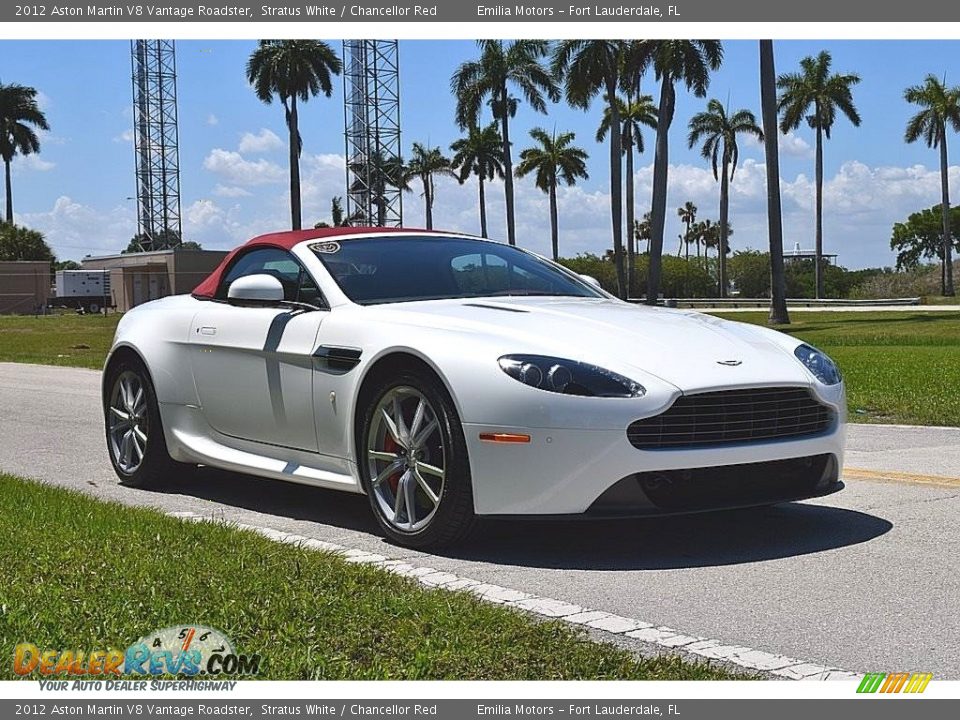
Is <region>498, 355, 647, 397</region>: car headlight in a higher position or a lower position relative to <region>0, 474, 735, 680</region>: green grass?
higher

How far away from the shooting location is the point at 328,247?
7195 millimetres

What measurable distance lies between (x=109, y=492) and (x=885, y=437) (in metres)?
5.65

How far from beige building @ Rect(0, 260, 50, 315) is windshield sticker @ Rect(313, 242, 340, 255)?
73.1m

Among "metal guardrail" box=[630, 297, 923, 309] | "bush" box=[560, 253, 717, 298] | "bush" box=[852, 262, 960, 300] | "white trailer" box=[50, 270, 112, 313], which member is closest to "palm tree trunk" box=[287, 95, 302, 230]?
"metal guardrail" box=[630, 297, 923, 309]

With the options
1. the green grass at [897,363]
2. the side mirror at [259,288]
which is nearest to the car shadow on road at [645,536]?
the side mirror at [259,288]

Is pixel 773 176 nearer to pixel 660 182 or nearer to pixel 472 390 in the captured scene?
pixel 660 182

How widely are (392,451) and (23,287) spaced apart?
77.0m

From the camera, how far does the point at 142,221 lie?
265 feet

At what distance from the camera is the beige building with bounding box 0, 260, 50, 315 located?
76.8 metres

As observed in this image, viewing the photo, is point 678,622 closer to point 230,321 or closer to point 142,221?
point 230,321

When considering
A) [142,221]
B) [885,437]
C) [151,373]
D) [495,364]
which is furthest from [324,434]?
[142,221]

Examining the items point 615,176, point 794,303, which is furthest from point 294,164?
point 794,303
